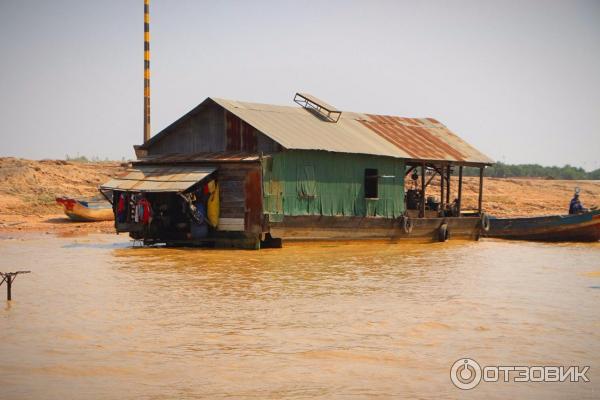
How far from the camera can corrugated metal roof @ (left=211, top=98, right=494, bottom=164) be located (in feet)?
77.0

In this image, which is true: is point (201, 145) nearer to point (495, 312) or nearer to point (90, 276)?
point (90, 276)

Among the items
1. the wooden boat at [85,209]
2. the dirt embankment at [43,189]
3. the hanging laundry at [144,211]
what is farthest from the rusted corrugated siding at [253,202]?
the wooden boat at [85,209]

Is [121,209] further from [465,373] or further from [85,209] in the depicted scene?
[465,373]

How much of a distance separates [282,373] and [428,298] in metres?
5.80

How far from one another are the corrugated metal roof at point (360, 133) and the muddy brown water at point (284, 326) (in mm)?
5150

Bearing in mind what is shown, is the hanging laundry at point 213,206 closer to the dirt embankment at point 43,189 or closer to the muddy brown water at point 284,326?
the muddy brown water at point 284,326

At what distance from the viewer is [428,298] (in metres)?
13.7

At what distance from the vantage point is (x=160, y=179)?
870 inches

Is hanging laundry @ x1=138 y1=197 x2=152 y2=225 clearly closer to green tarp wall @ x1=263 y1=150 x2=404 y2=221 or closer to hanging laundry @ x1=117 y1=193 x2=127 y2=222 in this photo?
hanging laundry @ x1=117 y1=193 x2=127 y2=222

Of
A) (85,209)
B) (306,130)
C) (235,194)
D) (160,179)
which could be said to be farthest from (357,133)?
(85,209)

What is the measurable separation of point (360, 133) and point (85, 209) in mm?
12673

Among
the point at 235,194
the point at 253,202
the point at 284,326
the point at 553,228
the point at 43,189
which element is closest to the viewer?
the point at 284,326

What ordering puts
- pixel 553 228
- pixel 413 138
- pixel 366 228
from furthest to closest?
pixel 413 138 → pixel 553 228 → pixel 366 228

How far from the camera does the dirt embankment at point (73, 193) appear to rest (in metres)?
32.1
